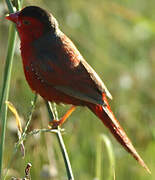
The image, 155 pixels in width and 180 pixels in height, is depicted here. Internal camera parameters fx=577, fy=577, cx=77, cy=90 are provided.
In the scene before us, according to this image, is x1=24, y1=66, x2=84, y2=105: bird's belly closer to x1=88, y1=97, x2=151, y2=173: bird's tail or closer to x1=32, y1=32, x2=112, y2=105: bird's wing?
x1=32, y1=32, x2=112, y2=105: bird's wing

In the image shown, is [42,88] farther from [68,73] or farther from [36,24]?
[36,24]

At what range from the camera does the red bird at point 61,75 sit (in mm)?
3932

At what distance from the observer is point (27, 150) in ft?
14.9

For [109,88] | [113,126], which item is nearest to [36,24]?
[113,126]

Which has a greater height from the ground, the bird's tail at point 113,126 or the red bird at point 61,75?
the red bird at point 61,75

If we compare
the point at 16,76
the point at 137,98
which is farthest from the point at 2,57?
the point at 137,98

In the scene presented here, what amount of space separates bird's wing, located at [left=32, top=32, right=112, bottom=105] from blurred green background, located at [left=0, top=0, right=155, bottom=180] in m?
A: 0.26

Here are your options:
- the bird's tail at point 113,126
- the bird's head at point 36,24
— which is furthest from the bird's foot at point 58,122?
the bird's head at point 36,24

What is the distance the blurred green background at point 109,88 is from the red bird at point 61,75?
20 cm

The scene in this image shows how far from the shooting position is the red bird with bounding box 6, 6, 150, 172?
12.9 feet

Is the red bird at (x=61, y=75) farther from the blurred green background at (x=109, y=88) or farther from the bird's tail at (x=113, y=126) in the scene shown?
the blurred green background at (x=109, y=88)

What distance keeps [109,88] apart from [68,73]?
5.13 feet

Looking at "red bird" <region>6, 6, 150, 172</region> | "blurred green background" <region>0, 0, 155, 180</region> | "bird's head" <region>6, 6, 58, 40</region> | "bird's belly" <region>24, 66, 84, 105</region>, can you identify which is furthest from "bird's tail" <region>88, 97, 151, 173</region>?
"bird's head" <region>6, 6, 58, 40</region>

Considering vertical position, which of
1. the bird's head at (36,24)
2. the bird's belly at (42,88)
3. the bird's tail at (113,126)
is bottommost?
the bird's tail at (113,126)
